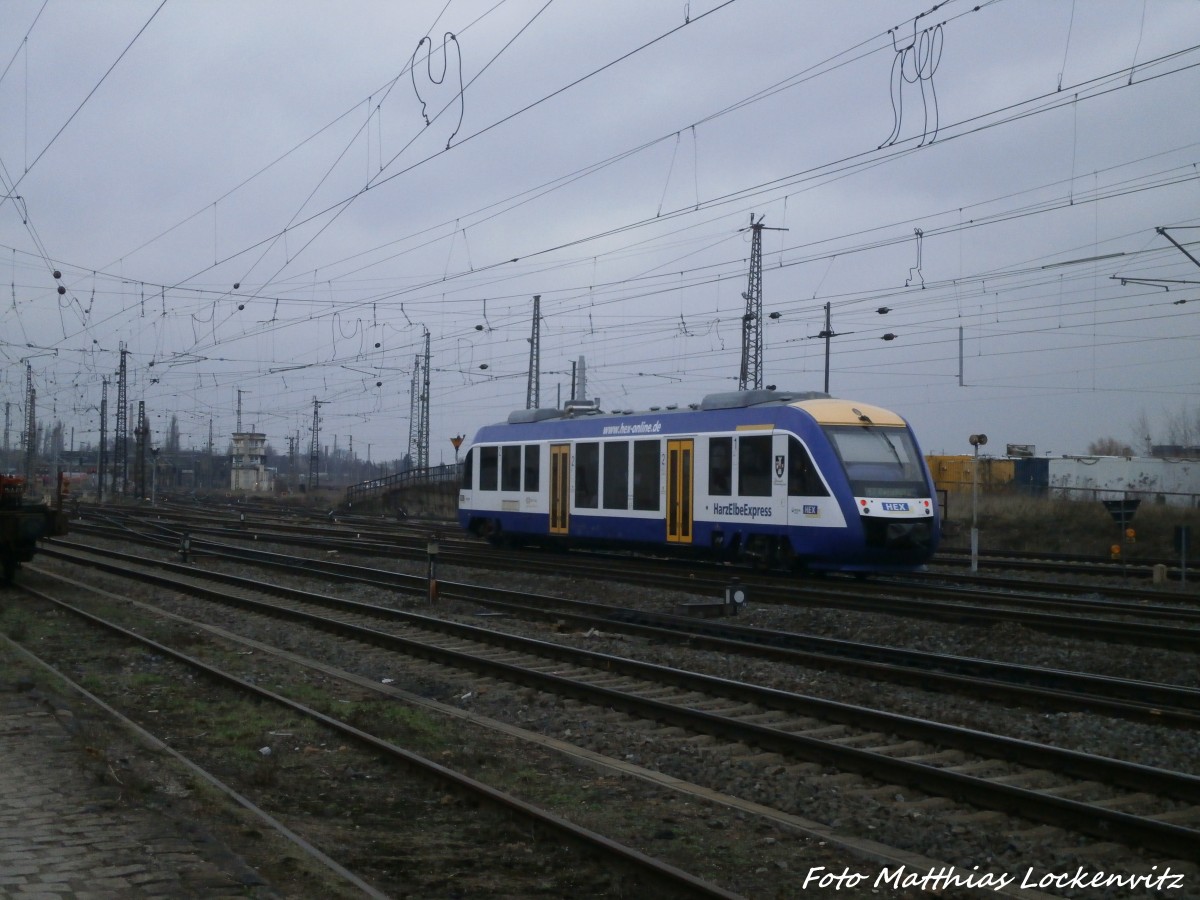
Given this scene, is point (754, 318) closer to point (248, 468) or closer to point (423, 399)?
point (423, 399)

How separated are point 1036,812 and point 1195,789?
1090mm

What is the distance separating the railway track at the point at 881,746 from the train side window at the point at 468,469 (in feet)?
51.7

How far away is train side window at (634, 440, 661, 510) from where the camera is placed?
2278cm

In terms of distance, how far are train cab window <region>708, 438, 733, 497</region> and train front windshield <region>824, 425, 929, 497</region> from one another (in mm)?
2476

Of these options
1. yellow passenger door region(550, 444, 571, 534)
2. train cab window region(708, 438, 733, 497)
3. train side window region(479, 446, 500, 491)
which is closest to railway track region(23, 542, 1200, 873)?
train cab window region(708, 438, 733, 497)

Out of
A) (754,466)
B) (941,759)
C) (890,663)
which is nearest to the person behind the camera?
(941,759)

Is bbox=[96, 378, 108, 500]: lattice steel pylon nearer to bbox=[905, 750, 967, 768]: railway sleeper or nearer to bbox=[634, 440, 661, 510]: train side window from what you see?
bbox=[634, 440, 661, 510]: train side window

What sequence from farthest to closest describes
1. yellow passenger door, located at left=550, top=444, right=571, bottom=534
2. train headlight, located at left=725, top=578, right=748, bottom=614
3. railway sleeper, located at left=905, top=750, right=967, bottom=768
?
yellow passenger door, located at left=550, top=444, right=571, bottom=534 → train headlight, located at left=725, top=578, right=748, bottom=614 → railway sleeper, located at left=905, top=750, right=967, bottom=768

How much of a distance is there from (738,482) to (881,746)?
39.7 ft

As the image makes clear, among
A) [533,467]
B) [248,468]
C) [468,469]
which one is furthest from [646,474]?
[248,468]

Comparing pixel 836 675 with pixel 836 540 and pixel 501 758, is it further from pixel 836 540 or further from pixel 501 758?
pixel 836 540

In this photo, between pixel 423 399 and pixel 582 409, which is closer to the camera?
pixel 582 409

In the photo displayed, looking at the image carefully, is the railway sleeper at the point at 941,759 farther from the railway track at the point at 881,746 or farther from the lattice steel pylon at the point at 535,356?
the lattice steel pylon at the point at 535,356

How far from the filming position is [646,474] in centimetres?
2297
